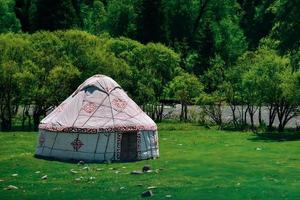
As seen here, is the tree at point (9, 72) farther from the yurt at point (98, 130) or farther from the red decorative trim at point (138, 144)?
the red decorative trim at point (138, 144)

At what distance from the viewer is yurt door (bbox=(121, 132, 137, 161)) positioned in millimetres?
28219

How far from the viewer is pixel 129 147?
1120 inches

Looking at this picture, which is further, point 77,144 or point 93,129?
point 77,144

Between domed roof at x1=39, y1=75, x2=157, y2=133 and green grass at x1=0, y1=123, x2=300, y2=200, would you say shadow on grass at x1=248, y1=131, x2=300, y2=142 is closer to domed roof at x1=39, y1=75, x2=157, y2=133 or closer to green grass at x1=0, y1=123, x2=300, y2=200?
green grass at x1=0, y1=123, x2=300, y2=200

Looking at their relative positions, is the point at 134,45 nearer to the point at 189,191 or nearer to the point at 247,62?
the point at 247,62

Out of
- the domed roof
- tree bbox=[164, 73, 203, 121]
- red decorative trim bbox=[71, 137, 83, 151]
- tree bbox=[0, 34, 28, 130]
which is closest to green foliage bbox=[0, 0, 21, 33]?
tree bbox=[164, 73, 203, 121]

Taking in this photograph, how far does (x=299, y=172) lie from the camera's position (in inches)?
968

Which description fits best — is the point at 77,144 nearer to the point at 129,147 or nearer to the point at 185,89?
the point at 129,147

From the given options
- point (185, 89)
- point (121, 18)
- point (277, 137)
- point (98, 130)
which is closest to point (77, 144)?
point (98, 130)

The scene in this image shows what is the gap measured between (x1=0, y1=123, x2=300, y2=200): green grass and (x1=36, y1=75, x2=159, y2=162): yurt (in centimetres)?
96

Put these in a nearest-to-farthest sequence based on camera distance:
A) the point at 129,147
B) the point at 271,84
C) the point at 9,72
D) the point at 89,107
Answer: the point at 129,147, the point at 89,107, the point at 9,72, the point at 271,84

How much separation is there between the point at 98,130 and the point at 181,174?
5.27 metres

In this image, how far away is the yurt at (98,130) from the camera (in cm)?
2797

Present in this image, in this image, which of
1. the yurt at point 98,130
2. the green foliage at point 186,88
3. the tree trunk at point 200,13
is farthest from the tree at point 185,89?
the tree trunk at point 200,13
